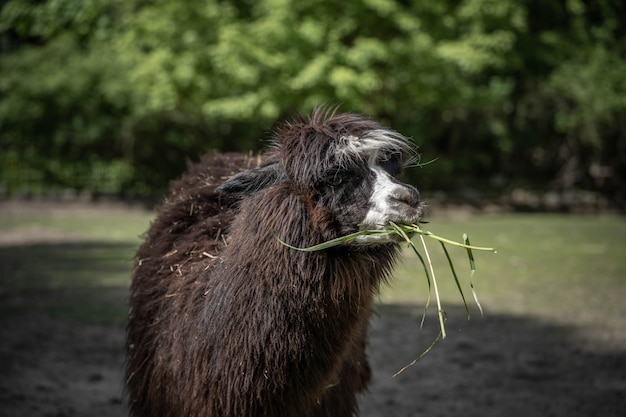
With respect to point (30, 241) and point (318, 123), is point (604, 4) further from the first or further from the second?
point (318, 123)

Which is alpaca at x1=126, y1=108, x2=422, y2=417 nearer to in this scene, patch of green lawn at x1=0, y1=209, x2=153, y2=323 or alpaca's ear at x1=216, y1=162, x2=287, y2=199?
alpaca's ear at x1=216, y1=162, x2=287, y2=199

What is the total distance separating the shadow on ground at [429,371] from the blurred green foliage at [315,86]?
12371 millimetres

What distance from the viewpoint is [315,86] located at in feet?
66.8

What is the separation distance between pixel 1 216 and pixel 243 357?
17.7 m

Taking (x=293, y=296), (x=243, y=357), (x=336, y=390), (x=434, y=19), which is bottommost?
(x=336, y=390)

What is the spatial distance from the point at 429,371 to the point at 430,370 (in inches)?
1.4

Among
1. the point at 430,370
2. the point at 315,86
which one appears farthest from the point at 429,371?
the point at 315,86

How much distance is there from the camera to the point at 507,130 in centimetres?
2569

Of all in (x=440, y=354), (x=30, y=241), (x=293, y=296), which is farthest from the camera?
(x=30, y=241)

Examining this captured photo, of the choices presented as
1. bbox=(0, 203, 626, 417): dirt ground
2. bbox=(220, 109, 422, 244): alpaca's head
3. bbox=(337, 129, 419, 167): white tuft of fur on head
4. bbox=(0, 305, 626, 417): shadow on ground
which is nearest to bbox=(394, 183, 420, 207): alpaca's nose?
bbox=(220, 109, 422, 244): alpaca's head

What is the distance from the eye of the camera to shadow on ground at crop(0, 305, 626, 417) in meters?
5.24

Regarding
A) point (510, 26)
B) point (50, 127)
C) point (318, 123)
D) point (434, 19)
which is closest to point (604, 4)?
point (510, 26)

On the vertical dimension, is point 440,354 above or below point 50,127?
below

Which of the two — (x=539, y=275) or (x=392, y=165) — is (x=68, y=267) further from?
(x=392, y=165)
